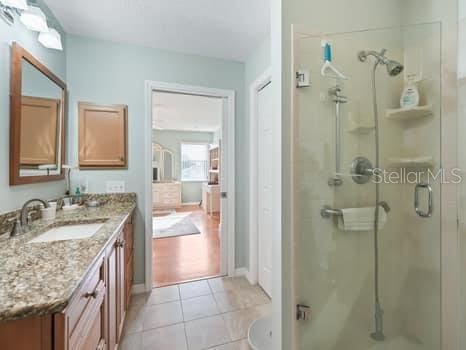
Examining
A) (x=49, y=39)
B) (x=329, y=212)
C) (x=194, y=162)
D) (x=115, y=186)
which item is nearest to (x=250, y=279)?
(x=329, y=212)

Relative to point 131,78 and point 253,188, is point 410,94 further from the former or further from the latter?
point 131,78

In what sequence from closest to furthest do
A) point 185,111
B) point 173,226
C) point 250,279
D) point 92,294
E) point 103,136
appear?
point 92,294 → point 103,136 → point 250,279 → point 173,226 → point 185,111

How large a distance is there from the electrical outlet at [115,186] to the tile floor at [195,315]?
1036 millimetres

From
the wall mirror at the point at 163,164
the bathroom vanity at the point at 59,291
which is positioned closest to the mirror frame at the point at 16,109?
the bathroom vanity at the point at 59,291

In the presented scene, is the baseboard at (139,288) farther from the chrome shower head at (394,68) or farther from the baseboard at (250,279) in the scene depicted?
the chrome shower head at (394,68)

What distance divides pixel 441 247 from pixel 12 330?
77.9 inches

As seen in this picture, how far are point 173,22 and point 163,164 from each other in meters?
5.29

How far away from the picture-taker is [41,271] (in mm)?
729

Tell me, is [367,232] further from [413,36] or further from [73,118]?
[73,118]

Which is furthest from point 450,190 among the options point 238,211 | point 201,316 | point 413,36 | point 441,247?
point 201,316

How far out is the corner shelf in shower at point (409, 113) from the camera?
4.39 ft

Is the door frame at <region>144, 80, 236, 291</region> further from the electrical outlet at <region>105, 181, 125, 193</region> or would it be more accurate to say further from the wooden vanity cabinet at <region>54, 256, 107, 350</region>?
the wooden vanity cabinet at <region>54, 256, 107, 350</region>

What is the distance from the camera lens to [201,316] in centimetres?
179

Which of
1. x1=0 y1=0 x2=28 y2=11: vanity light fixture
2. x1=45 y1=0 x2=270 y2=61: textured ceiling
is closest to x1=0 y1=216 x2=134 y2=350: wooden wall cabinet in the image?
x1=0 y1=0 x2=28 y2=11: vanity light fixture
